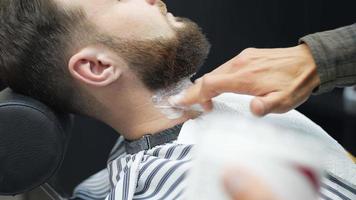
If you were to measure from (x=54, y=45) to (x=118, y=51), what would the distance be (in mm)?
148

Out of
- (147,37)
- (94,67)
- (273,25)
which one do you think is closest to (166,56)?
(147,37)

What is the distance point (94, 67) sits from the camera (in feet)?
3.71

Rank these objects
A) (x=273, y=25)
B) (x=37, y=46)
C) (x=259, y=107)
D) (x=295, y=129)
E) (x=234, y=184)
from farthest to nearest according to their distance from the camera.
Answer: (x=273, y=25) → (x=37, y=46) → (x=295, y=129) → (x=259, y=107) → (x=234, y=184)

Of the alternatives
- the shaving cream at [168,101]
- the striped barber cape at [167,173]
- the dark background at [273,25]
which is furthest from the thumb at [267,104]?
the dark background at [273,25]

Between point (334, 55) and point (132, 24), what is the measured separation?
453 millimetres

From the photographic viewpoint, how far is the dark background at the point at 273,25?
197 centimetres

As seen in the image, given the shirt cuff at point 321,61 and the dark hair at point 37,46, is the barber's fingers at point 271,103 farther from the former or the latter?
the dark hair at point 37,46

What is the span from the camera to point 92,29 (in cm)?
111

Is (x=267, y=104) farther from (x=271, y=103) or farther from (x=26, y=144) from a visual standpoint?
(x=26, y=144)

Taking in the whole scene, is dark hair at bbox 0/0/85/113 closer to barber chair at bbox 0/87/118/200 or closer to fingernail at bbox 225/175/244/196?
barber chair at bbox 0/87/118/200

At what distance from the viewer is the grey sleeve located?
37.4 inches

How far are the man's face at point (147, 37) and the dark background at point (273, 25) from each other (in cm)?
80

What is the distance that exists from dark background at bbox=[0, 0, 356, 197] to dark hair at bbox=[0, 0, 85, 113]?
811 mm

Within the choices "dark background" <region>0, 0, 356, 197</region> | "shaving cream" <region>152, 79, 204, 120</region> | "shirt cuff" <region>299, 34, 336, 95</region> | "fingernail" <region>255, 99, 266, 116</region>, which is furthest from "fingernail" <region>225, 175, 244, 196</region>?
"dark background" <region>0, 0, 356, 197</region>
